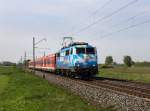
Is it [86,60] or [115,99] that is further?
[86,60]

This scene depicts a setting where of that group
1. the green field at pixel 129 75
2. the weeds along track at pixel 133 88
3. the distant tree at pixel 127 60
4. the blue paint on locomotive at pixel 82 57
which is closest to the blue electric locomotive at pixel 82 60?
the blue paint on locomotive at pixel 82 57

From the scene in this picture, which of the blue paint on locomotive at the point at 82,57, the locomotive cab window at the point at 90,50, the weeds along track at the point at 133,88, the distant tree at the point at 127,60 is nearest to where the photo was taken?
the weeds along track at the point at 133,88

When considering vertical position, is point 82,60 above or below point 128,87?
above

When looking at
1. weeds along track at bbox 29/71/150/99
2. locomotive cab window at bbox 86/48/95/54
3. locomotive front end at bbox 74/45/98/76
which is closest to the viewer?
weeds along track at bbox 29/71/150/99

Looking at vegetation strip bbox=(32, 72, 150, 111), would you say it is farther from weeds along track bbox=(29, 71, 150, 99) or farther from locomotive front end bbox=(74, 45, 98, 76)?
locomotive front end bbox=(74, 45, 98, 76)

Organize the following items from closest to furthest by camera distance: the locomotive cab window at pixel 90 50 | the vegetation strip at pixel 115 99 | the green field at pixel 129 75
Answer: the vegetation strip at pixel 115 99
the locomotive cab window at pixel 90 50
the green field at pixel 129 75

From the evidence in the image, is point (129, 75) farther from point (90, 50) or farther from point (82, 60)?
point (82, 60)

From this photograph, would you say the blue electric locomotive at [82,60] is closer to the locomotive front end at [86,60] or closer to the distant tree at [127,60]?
the locomotive front end at [86,60]

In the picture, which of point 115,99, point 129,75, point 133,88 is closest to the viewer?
point 115,99

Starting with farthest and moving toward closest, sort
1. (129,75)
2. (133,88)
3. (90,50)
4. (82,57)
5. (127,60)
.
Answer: (127,60)
(129,75)
(90,50)
(82,57)
(133,88)

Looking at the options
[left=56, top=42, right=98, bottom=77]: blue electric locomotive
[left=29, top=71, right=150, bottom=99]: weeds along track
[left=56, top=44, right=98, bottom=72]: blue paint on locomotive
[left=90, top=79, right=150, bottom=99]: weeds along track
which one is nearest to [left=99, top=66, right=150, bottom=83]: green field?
[left=56, top=42, right=98, bottom=77]: blue electric locomotive

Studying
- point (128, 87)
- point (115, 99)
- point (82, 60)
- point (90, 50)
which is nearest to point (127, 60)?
point (90, 50)

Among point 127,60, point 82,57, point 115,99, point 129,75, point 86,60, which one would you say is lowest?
point 115,99

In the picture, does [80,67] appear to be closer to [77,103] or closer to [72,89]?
[72,89]
